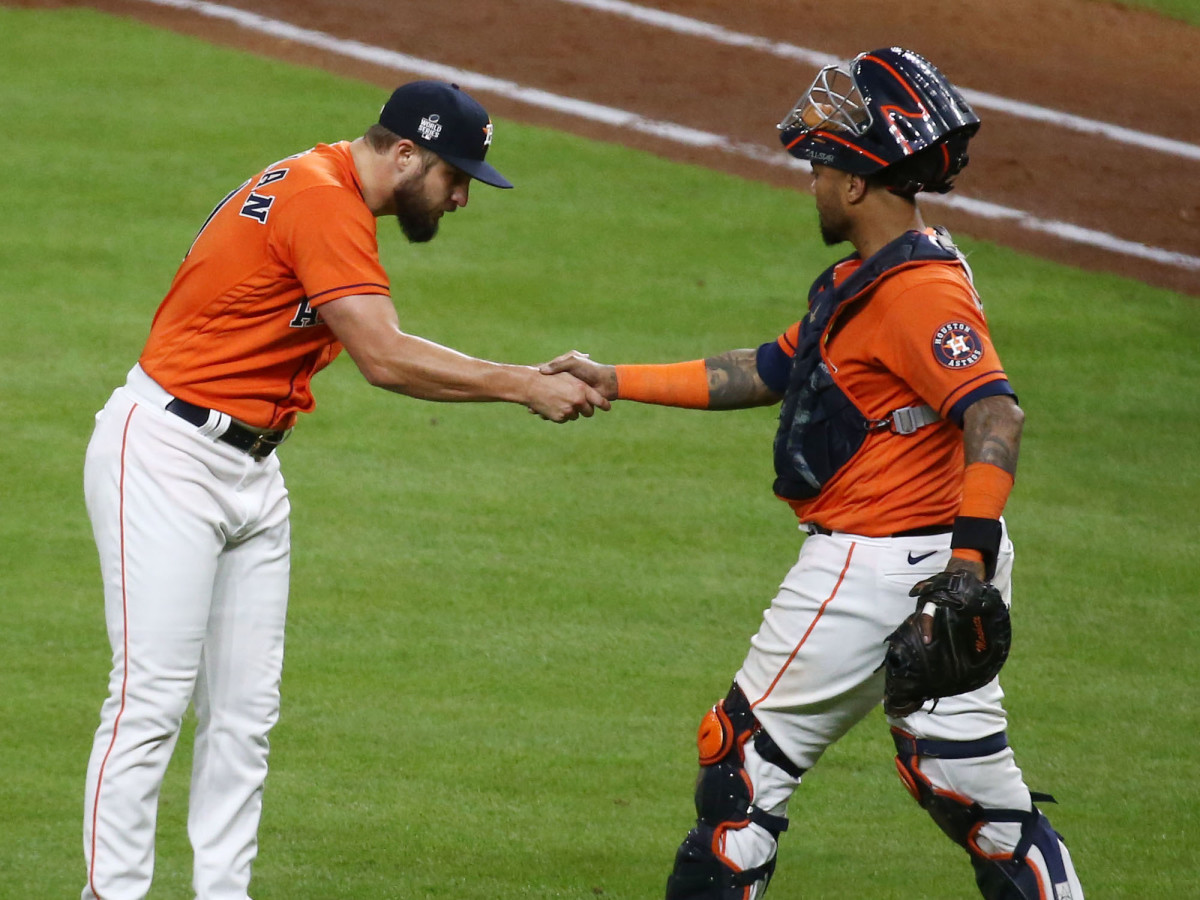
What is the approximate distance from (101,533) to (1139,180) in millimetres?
10253

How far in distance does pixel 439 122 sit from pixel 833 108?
3.44 feet

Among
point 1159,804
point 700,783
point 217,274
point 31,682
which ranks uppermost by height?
point 217,274

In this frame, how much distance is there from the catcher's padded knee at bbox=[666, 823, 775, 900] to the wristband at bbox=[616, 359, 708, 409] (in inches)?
48.2

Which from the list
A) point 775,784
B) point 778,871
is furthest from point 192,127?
point 775,784

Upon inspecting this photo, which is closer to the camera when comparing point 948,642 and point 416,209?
point 948,642

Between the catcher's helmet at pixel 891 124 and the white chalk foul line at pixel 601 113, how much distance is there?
27.2 ft

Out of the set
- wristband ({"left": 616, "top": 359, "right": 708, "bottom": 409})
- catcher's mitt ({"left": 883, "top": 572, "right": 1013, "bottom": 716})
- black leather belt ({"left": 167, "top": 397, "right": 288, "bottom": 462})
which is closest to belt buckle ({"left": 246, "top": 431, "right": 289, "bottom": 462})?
black leather belt ({"left": 167, "top": 397, "right": 288, "bottom": 462})

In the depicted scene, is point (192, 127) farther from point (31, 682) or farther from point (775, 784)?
point (775, 784)

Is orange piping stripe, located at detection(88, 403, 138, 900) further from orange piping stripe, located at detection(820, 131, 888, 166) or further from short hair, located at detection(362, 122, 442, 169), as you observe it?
orange piping stripe, located at detection(820, 131, 888, 166)

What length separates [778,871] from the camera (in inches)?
214

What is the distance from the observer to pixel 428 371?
4.63 meters

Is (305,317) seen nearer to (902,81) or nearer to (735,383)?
(735,383)

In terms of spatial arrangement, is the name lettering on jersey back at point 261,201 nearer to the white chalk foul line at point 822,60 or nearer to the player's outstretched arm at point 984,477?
the player's outstretched arm at point 984,477

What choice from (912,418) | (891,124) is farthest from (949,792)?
(891,124)
